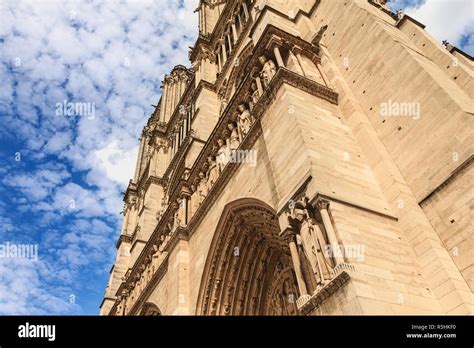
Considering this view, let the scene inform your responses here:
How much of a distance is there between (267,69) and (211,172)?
3.66 metres

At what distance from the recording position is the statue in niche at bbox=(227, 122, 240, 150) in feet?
34.0

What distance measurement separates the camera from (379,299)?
181 inches

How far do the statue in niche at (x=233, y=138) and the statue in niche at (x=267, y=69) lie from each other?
182cm

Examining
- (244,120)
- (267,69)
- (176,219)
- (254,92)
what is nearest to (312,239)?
(267,69)

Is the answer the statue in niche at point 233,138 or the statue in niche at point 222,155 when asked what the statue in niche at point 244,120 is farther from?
the statue in niche at point 222,155

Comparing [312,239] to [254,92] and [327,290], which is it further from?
[254,92]

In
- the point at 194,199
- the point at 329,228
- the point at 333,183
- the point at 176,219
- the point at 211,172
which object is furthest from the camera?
the point at 176,219

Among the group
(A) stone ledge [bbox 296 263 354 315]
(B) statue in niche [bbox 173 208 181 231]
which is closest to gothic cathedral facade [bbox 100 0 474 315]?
(A) stone ledge [bbox 296 263 354 315]

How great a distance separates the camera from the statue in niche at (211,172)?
36.6 ft

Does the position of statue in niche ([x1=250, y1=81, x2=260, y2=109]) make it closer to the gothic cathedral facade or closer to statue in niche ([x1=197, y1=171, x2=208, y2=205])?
the gothic cathedral facade

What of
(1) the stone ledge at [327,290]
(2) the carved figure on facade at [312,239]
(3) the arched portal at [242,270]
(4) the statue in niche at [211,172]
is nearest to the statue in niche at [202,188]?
(4) the statue in niche at [211,172]

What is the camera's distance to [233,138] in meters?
10.7
